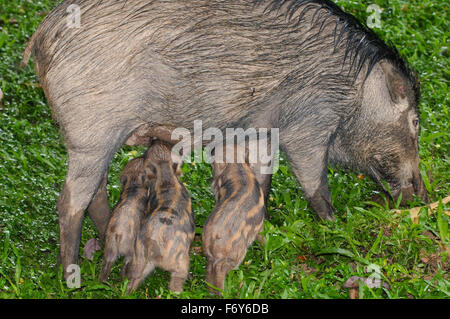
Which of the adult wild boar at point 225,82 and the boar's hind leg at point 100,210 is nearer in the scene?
the adult wild boar at point 225,82

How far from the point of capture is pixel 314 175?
5.16 meters

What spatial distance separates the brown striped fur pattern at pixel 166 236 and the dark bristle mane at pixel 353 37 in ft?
4.33

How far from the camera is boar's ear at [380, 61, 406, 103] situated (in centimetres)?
512

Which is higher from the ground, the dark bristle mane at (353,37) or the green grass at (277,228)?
the dark bristle mane at (353,37)

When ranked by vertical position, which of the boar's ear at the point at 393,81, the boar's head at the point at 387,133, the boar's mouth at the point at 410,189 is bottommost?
the boar's mouth at the point at 410,189

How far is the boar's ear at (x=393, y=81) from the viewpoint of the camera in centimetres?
512

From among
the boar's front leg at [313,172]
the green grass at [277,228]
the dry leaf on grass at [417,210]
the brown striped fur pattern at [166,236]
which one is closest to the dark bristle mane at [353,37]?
the boar's front leg at [313,172]

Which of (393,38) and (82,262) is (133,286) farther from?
(393,38)

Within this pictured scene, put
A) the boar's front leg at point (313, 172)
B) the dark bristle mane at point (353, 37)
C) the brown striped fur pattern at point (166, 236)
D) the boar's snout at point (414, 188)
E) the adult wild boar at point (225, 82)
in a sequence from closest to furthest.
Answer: the brown striped fur pattern at point (166, 236) → the adult wild boar at point (225, 82) → the dark bristle mane at point (353, 37) → the boar's front leg at point (313, 172) → the boar's snout at point (414, 188)

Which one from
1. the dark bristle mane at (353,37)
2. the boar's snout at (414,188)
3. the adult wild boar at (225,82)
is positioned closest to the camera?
the adult wild boar at (225,82)

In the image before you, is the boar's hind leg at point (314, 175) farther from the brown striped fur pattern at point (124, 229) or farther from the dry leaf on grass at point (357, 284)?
the brown striped fur pattern at point (124, 229)

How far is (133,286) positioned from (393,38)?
13.1 feet

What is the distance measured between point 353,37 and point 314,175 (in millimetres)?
935
